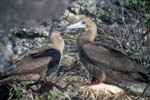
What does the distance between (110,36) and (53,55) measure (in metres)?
1.56

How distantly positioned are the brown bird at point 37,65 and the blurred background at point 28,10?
1108 cm

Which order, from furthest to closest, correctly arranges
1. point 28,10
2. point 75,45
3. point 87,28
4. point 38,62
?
point 28,10
point 75,45
point 87,28
point 38,62

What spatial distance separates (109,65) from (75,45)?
227 cm

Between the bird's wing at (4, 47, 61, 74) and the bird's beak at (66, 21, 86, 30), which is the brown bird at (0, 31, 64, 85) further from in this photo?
the bird's beak at (66, 21, 86, 30)

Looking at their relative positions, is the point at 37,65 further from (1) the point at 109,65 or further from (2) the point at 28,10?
(2) the point at 28,10

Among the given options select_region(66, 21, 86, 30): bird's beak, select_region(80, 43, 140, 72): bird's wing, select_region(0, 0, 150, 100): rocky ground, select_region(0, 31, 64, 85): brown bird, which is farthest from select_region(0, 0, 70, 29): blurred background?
select_region(80, 43, 140, 72): bird's wing

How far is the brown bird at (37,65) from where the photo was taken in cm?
1580

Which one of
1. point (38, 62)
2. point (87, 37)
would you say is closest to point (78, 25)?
point (87, 37)

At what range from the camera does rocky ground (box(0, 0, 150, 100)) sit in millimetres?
15320

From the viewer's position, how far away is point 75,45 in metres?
17.5

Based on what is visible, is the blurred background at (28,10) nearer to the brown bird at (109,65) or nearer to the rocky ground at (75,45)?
the rocky ground at (75,45)

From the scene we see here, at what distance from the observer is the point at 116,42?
56.0ft

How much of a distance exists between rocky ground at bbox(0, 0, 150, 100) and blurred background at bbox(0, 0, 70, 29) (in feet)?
29.3

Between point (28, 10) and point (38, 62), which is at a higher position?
point (38, 62)
